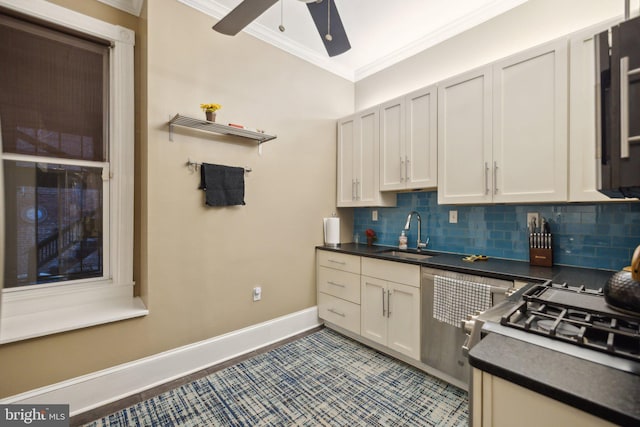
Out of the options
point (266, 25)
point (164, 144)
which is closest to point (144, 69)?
point (164, 144)

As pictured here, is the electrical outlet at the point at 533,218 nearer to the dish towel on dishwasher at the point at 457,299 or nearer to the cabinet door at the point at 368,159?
the dish towel on dishwasher at the point at 457,299

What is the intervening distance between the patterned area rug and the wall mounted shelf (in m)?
1.85

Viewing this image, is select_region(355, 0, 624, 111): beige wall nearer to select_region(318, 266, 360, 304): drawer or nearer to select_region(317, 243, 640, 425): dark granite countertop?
select_region(318, 266, 360, 304): drawer

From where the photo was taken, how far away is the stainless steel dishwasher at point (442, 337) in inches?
76.8

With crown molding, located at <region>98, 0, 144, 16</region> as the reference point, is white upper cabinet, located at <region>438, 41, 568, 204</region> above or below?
below

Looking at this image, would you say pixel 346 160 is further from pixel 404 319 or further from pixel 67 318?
pixel 67 318

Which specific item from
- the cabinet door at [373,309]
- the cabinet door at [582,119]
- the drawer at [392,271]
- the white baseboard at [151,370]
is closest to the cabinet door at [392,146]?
the drawer at [392,271]

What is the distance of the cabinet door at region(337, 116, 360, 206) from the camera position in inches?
124

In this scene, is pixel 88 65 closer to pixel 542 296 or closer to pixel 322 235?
pixel 322 235

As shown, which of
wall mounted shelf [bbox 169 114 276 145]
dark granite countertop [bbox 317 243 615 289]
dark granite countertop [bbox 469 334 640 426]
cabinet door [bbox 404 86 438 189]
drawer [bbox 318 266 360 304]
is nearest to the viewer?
dark granite countertop [bbox 469 334 640 426]

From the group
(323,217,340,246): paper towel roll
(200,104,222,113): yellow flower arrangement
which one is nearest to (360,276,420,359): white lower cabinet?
(323,217,340,246): paper towel roll

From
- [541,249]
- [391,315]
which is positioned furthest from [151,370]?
[541,249]

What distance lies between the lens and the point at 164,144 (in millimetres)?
2143

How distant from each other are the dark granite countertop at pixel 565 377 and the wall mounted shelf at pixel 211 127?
7.04ft
